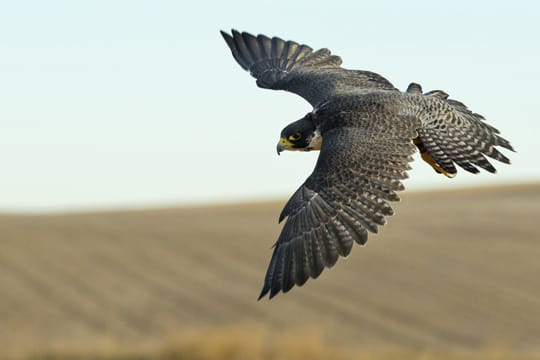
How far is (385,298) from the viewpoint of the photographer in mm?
34094

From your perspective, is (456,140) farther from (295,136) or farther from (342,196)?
(295,136)

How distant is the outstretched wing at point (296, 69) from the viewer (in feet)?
28.1

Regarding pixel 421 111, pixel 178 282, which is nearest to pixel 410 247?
pixel 178 282

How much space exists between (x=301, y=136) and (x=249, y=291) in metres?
27.6

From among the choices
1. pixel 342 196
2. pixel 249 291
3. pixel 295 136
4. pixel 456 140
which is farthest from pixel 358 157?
pixel 249 291

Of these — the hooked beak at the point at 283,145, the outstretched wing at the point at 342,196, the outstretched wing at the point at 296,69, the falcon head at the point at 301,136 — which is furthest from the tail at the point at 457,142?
the outstretched wing at the point at 296,69

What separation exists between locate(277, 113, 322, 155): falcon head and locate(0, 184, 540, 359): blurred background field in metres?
13.8

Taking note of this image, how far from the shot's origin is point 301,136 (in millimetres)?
7625

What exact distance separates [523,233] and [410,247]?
4871mm

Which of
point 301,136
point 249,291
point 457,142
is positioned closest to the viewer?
point 457,142

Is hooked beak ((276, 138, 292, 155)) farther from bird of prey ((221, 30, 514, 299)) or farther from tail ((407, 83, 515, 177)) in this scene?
tail ((407, 83, 515, 177))

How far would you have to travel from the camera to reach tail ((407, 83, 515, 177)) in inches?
278

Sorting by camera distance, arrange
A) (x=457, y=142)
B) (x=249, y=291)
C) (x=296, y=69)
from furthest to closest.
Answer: (x=249, y=291) → (x=296, y=69) → (x=457, y=142)

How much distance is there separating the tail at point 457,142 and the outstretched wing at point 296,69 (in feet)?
3.60
